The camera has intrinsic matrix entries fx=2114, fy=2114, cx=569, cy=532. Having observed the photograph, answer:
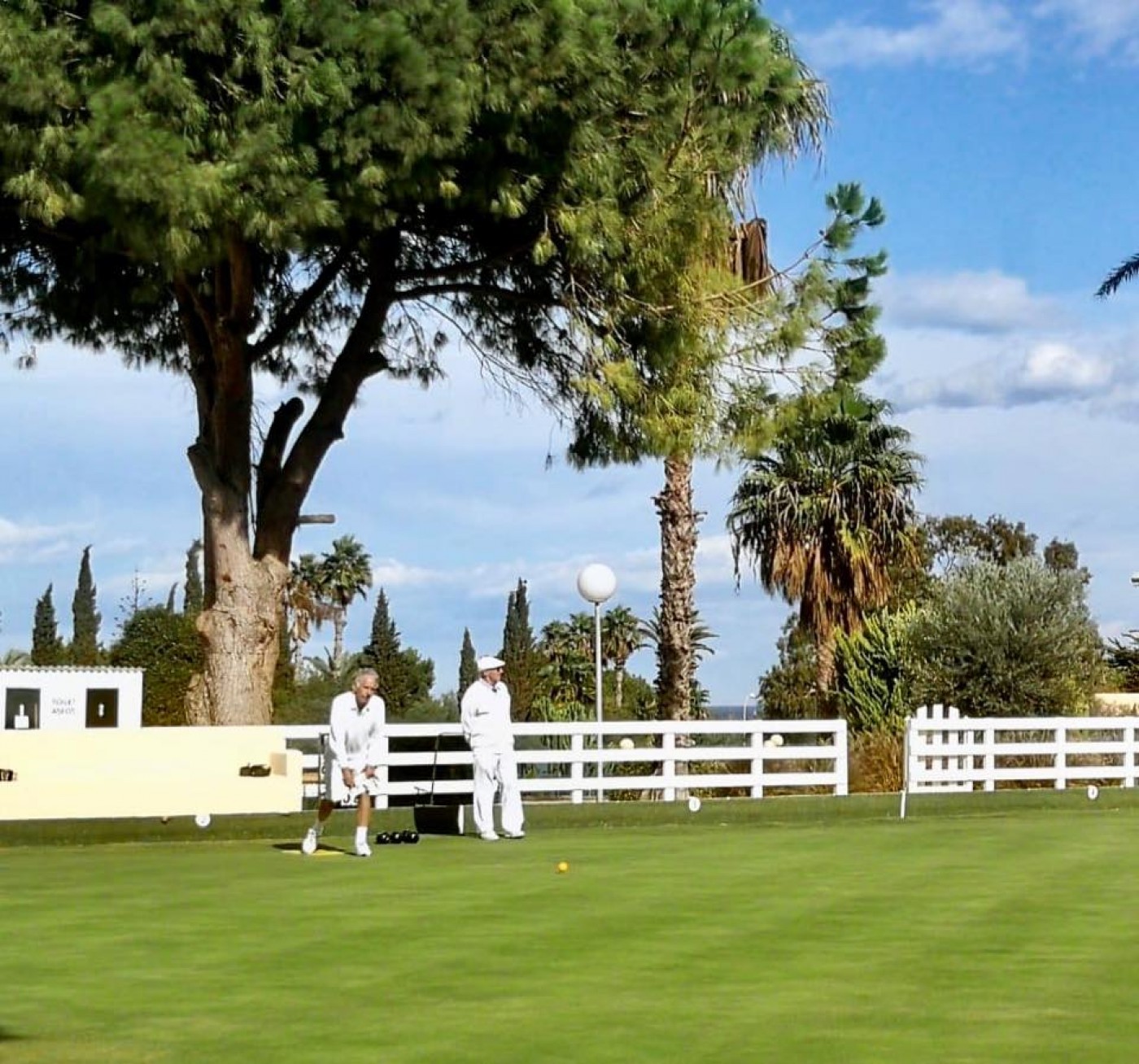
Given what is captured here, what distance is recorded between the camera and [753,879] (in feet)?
54.9

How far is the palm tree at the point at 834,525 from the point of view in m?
47.4

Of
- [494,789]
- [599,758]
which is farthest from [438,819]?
[599,758]

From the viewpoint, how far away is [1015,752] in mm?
29156

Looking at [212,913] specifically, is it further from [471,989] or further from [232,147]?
[232,147]

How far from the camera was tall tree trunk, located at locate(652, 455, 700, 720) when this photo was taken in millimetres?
33875

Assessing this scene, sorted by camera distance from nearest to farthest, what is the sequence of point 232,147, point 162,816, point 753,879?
point 753,879
point 232,147
point 162,816

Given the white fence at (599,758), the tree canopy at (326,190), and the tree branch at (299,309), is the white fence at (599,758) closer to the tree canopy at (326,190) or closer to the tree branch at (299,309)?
the tree canopy at (326,190)

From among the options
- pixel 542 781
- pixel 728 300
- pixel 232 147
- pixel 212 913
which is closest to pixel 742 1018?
pixel 212 913

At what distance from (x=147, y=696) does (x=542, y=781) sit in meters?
35.2

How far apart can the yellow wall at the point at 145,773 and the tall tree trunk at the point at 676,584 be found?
1108 cm

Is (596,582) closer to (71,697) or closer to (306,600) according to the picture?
(71,697)

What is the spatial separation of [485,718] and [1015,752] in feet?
33.3

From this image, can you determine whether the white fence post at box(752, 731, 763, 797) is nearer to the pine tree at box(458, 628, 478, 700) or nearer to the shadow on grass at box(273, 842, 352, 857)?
the shadow on grass at box(273, 842, 352, 857)

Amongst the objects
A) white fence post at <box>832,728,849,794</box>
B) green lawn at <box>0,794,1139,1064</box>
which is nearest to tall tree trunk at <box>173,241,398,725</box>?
green lawn at <box>0,794,1139,1064</box>
